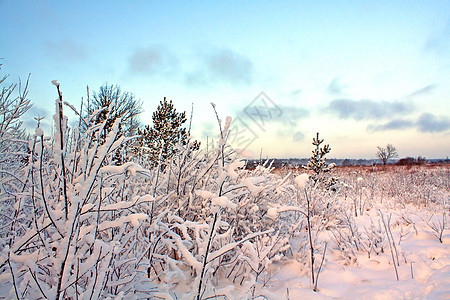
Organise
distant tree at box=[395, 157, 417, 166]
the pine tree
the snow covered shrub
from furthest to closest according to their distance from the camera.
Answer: distant tree at box=[395, 157, 417, 166] → the pine tree → the snow covered shrub

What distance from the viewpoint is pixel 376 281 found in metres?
2.43

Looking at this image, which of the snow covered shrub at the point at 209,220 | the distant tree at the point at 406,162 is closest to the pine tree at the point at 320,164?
the snow covered shrub at the point at 209,220

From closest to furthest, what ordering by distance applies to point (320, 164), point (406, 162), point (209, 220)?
point (209, 220), point (320, 164), point (406, 162)

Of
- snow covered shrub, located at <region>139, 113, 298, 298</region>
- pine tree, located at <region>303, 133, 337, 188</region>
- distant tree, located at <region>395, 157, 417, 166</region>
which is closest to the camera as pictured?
snow covered shrub, located at <region>139, 113, 298, 298</region>

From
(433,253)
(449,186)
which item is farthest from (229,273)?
(449,186)

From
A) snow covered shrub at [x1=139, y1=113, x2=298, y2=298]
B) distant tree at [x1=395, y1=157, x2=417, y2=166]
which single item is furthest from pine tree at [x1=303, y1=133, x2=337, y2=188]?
distant tree at [x1=395, y1=157, x2=417, y2=166]

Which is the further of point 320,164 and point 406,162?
point 406,162

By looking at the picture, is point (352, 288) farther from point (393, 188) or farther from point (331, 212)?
point (393, 188)

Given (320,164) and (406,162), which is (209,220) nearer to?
(320,164)

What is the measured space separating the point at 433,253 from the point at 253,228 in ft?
6.85

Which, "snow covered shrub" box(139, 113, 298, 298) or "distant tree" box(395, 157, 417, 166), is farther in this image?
"distant tree" box(395, 157, 417, 166)

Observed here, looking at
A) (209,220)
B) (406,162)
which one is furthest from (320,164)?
(406,162)

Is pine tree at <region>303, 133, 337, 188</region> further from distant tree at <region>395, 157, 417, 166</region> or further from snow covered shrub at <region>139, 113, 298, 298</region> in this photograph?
distant tree at <region>395, 157, 417, 166</region>

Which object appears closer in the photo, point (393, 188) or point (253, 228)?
point (253, 228)
